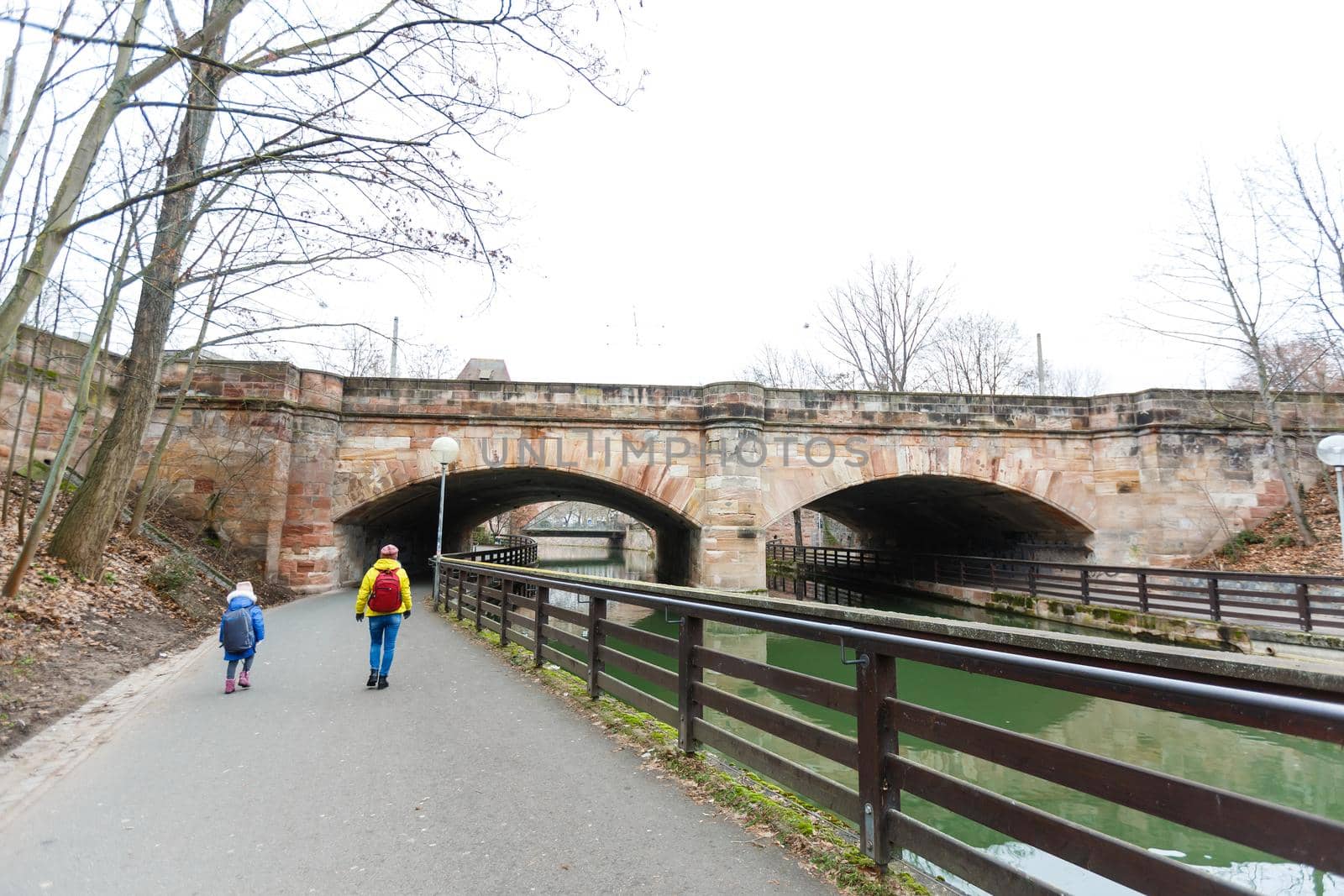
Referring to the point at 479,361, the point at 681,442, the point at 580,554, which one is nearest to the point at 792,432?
the point at 681,442

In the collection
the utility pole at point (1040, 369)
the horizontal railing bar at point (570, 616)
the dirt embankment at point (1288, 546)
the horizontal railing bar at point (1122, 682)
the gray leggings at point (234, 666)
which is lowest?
the gray leggings at point (234, 666)

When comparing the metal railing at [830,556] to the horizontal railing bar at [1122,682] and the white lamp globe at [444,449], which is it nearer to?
the white lamp globe at [444,449]

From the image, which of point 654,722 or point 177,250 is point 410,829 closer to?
point 654,722

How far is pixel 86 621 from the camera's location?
25.8 feet

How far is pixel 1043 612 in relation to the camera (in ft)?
51.1

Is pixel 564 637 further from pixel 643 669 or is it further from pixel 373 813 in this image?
pixel 373 813

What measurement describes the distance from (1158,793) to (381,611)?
6.10 m

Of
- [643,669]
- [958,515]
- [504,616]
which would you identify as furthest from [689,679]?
[958,515]

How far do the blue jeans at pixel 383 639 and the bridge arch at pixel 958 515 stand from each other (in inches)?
415

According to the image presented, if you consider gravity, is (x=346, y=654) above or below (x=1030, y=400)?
below

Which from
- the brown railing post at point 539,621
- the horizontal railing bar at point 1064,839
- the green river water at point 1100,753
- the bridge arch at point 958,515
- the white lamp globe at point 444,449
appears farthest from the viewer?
the bridge arch at point 958,515

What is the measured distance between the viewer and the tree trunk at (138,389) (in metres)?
Result: 9.02

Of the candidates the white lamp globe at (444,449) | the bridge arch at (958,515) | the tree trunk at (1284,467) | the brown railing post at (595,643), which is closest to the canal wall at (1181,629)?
the bridge arch at (958,515)

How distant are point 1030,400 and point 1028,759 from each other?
640 inches
